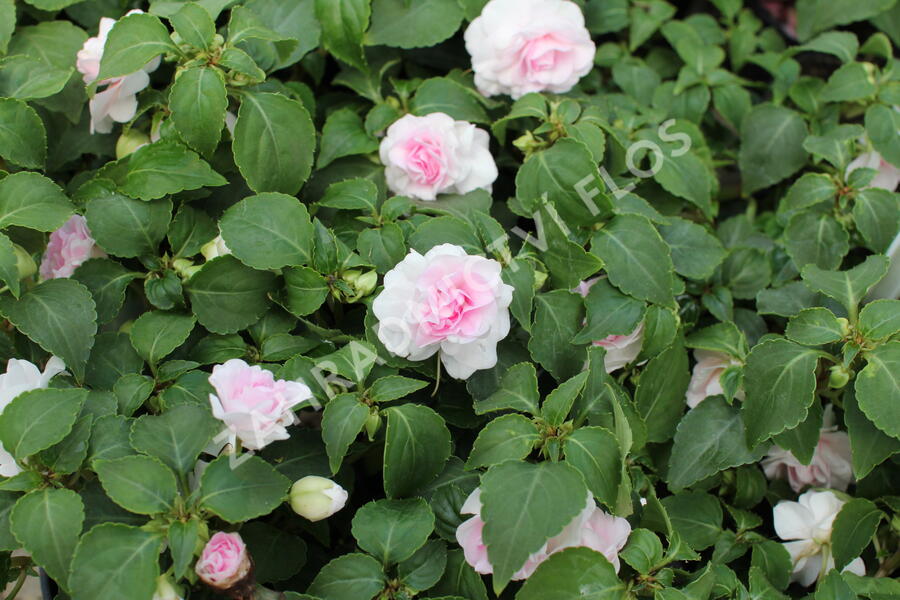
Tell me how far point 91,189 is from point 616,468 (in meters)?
0.65

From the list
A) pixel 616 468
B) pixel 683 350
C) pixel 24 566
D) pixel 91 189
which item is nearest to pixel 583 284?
pixel 683 350

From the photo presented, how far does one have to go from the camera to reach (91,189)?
0.99 metres

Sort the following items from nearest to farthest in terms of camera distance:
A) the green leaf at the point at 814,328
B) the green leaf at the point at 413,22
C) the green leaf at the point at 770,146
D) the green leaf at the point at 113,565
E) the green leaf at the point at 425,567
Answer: the green leaf at the point at 113,565 → the green leaf at the point at 425,567 → the green leaf at the point at 814,328 → the green leaf at the point at 413,22 → the green leaf at the point at 770,146

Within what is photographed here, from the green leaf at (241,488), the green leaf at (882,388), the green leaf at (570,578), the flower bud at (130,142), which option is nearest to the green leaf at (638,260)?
the green leaf at (882,388)

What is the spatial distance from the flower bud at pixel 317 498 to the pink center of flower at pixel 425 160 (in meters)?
0.40

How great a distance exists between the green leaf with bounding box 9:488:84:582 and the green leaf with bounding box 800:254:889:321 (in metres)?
0.79

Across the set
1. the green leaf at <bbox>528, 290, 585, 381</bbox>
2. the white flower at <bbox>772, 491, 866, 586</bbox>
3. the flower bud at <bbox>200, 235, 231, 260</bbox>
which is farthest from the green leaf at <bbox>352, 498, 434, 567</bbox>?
the white flower at <bbox>772, 491, 866, 586</bbox>

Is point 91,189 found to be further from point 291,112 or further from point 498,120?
point 498,120

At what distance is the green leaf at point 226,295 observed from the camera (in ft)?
3.10

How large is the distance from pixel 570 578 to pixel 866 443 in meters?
0.38

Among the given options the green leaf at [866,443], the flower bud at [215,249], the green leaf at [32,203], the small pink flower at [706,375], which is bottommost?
the small pink flower at [706,375]

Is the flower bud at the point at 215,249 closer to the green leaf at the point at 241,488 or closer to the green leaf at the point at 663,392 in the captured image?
the green leaf at the point at 241,488

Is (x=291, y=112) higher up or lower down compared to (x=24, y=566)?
higher up

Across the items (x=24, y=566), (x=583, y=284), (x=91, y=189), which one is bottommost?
(x=24, y=566)
